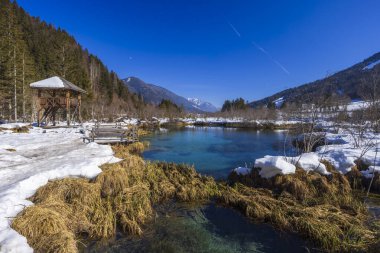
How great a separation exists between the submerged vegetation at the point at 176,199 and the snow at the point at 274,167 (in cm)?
32

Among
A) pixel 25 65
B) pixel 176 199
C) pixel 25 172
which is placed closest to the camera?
pixel 25 172

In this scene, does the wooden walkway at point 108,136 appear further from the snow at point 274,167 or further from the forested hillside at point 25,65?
the forested hillside at point 25,65

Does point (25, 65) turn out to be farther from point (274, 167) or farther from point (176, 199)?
point (274, 167)

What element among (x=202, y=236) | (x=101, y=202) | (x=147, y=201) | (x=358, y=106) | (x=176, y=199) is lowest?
(x=202, y=236)

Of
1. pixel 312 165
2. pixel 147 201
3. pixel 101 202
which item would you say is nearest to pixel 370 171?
pixel 312 165

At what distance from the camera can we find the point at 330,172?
10484 millimetres

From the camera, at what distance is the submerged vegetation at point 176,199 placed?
5.41 m

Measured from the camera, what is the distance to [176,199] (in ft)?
28.9

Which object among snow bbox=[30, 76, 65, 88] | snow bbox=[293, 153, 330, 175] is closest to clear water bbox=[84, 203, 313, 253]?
snow bbox=[293, 153, 330, 175]

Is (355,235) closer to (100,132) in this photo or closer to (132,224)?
(132,224)

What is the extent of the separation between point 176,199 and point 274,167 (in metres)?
4.69

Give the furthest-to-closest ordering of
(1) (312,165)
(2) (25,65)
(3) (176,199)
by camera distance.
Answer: (2) (25,65), (1) (312,165), (3) (176,199)

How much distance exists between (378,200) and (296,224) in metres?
4.82

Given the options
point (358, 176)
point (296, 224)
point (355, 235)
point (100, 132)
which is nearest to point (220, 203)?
point (296, 224)
